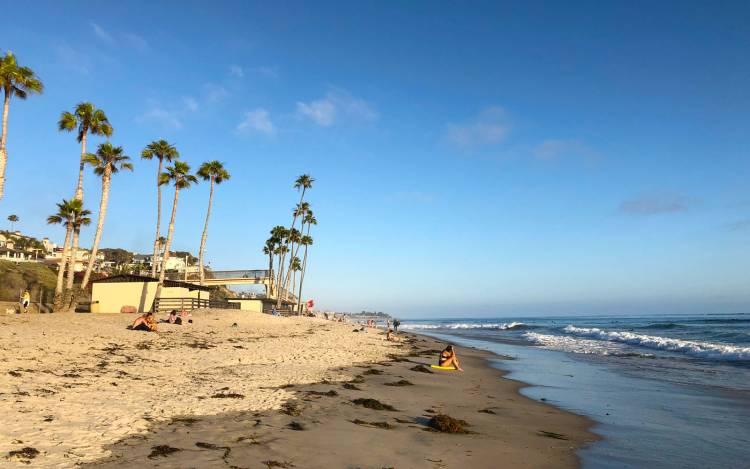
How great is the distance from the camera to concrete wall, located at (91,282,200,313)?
111ft

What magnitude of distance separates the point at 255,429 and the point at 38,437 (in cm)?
303

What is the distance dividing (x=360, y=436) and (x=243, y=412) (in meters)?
2.47

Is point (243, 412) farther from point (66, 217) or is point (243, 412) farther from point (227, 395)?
point (66, 217)

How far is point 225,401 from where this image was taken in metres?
9.45

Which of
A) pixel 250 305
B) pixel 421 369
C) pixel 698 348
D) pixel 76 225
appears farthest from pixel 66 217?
pixel 698 348

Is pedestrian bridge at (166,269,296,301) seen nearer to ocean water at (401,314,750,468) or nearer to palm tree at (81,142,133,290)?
palm tree at (81,142,133,290)

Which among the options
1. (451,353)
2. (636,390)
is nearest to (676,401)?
(636,390)

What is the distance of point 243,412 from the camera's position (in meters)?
8.66

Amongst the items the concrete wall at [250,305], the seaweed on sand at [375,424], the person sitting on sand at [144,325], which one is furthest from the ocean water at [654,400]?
the concrete wall at [250,305]

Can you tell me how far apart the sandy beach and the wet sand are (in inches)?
1.1

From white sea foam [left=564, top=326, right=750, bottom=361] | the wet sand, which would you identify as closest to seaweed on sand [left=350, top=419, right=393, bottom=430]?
the wet sand

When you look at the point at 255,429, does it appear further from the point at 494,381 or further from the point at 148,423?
the point at 494,381

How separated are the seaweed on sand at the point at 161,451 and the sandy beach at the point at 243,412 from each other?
27 millimetres

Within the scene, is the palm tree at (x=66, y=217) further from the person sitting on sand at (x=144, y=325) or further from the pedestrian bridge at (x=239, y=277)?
the pedestrian bridge at (x=239, y=277)
